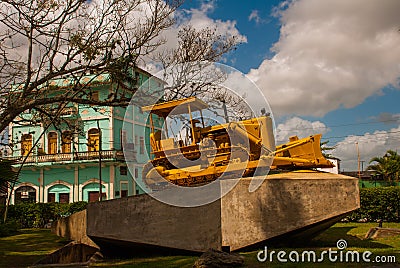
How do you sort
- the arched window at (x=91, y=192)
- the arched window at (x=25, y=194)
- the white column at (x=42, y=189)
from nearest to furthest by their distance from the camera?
1. the arched window at (x=91, y=192)
2. the white column at (x=42, y=189)
3. the arched window at (x=25, y=194)

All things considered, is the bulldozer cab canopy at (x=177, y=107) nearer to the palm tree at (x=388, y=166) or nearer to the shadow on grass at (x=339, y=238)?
the shadow on grass at (x=339, y=238)

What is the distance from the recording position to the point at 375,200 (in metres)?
18.4

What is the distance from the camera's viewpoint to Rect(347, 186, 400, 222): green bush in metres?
18.0

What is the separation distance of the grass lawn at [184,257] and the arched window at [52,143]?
1288 centimetres

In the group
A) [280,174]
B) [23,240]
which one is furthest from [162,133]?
[23,240]

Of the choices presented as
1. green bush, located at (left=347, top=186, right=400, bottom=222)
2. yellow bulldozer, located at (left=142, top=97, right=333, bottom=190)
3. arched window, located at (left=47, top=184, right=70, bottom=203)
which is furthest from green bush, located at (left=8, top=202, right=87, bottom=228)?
green bush, located at (left=347, top=186, right=400, bottom=222)

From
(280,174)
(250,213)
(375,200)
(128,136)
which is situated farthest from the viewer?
(128,136)

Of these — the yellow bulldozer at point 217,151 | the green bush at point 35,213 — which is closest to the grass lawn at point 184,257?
the yellow bulldozer at point 217,151

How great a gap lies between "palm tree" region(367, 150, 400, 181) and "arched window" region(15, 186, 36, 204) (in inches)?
1157

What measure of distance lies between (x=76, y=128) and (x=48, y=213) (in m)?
15.3

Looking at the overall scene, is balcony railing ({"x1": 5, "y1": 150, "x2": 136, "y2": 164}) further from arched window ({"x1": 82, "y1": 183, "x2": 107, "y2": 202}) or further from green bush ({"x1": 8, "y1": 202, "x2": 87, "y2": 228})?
green bush ({"x1": 8, "y1": 202, "x2": 87, "y2": 228})

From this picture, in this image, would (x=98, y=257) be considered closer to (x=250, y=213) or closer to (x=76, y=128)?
(x=76, y=128)

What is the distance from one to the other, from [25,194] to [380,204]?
2486 centimetres

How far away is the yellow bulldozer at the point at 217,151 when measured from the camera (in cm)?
1079
